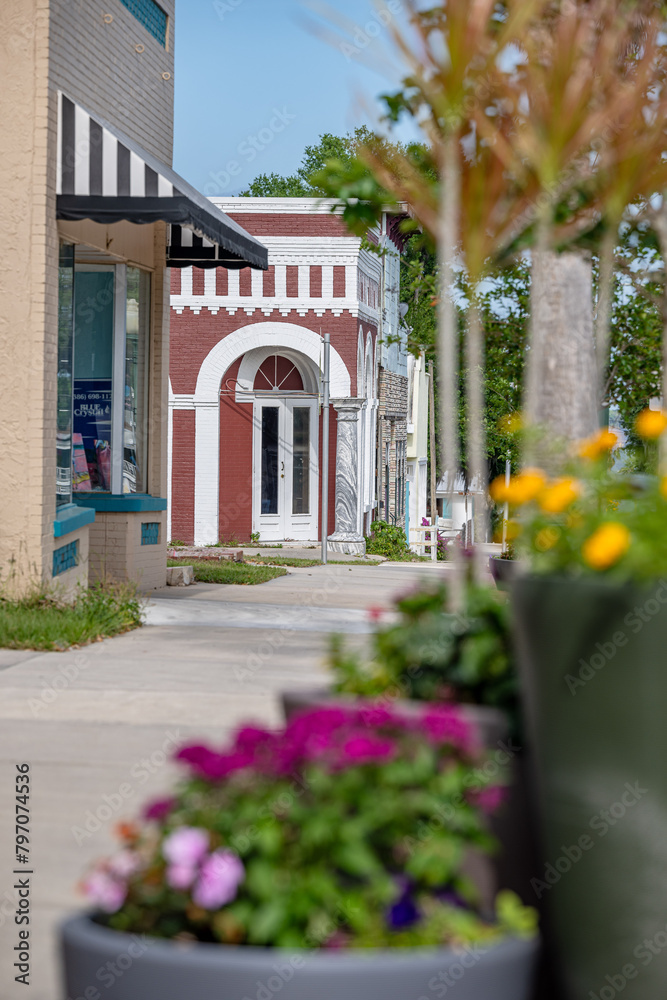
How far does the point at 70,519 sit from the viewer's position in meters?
9.06

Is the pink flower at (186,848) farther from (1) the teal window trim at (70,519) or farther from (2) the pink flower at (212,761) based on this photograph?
(1) the teal window trim at (70,519)

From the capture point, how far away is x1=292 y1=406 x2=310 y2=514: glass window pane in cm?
2323

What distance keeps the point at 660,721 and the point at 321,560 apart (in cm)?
1672

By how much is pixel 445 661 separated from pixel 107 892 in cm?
102

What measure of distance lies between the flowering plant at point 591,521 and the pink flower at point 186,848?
0.92m

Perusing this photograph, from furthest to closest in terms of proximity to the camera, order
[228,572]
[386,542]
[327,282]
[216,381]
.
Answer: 1. [386,542]
2. [327,282]
3. [216,381]
4. [228,572]

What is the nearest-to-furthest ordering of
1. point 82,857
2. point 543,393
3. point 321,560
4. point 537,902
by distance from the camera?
point 537,902, point 82,857, point 543,393, point 321,560

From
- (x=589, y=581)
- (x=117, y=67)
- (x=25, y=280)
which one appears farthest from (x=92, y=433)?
(x=589, y=581)

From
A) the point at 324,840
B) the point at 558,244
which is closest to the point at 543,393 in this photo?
the point at 558,244

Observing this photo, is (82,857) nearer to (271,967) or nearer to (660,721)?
(271,967)

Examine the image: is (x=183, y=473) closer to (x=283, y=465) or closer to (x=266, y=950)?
(x=283, y=465)

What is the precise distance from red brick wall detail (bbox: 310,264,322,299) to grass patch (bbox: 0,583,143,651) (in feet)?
46.7

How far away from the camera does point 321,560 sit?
1880cm

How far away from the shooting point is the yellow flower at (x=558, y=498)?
8.29 feet
